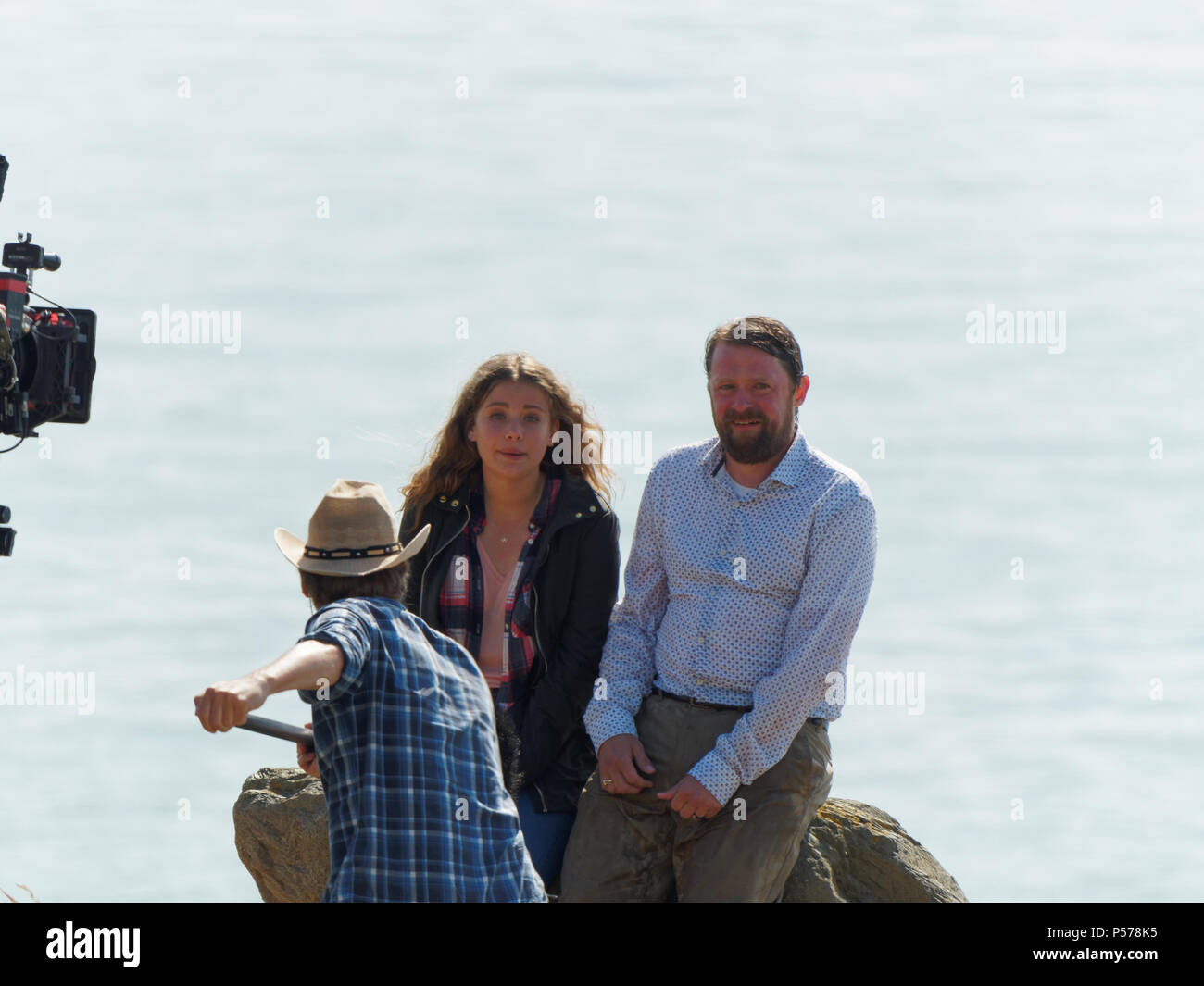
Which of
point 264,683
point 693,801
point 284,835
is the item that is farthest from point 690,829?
point 264,683

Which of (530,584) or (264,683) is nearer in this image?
(264,683)

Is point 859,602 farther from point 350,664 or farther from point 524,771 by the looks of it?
point 350,664

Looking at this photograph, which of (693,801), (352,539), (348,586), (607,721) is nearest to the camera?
(348,586)

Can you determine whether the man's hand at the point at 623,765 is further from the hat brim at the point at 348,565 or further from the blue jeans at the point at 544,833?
the hat brim at the point at 348,565

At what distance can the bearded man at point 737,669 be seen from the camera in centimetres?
512

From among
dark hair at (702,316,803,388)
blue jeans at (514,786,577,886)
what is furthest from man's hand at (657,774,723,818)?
dark hair at (702,316,803,388)

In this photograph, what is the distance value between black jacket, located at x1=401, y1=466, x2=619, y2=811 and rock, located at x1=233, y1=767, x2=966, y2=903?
→ 95 centimetres

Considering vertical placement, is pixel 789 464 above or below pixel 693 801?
above

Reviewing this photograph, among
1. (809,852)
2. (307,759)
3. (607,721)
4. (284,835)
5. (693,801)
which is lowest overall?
(284,835)

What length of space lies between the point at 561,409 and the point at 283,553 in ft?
5.73

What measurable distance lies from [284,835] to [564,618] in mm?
1785

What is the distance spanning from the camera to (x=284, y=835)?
21.5 ft

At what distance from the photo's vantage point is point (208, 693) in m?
3.10

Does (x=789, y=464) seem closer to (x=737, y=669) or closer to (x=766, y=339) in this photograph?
(x=766, y=339)
